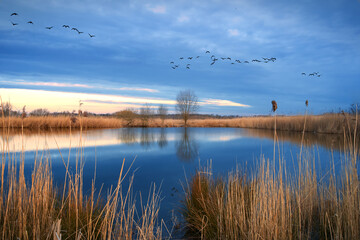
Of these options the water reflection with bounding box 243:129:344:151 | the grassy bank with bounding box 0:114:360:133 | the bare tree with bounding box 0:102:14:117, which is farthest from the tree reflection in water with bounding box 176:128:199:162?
the bare tree with bounding box 0:102:14:117

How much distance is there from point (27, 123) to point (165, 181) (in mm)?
16449

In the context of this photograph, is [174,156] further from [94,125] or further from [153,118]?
[153,118]

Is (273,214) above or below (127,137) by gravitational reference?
above

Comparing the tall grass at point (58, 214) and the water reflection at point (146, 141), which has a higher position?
the tall grass at point (58, 214)

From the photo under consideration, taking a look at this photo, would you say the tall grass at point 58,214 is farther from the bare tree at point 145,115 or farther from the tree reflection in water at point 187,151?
the bare tree at point 145,115

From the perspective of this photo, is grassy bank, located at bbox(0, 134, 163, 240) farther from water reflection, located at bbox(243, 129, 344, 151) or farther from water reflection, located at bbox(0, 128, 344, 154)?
water reflection, located at bbox(243, 129, 344, 151)

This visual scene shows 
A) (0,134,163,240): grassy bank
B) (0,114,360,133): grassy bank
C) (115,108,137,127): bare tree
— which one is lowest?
(0,134,163,240): grassy bank

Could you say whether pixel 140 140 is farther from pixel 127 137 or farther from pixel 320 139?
pixel 320 139

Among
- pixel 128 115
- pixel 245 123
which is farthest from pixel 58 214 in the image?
pixel 245 123

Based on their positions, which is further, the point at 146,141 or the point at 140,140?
the point at 140,140

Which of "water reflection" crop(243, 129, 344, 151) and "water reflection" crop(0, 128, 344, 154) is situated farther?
"water reflection" crop(243, 129, 344, 151)

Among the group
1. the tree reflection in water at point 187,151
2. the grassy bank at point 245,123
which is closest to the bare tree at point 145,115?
the grassy bank at point 245,123

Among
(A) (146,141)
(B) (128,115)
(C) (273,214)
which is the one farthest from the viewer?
(B) (128,115)

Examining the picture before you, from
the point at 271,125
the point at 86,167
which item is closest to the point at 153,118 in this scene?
the point at 271,125
